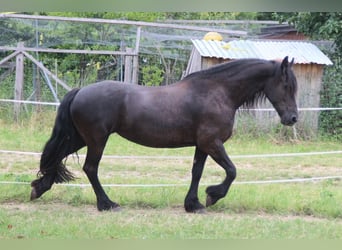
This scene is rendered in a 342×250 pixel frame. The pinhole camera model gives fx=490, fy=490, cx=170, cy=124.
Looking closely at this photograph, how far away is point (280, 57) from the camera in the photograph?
35.2ft

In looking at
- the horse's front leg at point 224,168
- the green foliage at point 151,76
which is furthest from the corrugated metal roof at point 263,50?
the horse's front leg at point 224,168

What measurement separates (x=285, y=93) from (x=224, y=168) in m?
0.98

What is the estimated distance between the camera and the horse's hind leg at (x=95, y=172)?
5078mm

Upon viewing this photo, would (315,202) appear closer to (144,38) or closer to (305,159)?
(305,159)

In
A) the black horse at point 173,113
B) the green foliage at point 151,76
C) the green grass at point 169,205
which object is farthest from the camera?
the green foliage at point 151,76

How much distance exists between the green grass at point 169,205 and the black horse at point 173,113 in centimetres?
33

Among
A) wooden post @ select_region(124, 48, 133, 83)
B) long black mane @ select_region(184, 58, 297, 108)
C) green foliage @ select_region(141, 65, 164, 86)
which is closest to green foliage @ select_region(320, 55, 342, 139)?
green foliage @ select_region(141, 65, 164, 86)

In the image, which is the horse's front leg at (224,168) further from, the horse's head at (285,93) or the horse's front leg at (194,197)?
the horse's head at (285,93)

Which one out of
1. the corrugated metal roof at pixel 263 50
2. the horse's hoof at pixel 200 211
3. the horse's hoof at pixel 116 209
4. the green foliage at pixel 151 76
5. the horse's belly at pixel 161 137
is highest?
the corrugated metal roof at pixel 263 50

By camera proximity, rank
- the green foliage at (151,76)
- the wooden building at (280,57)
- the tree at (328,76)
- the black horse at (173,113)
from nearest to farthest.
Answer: the black horse at (173,113) < the tree at (328,76) < the wooden building at (280,57) < the green foliage at (151,76)

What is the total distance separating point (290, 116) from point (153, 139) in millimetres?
1422

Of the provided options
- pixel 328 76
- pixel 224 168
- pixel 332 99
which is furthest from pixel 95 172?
pixel 328 76

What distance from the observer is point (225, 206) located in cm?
535

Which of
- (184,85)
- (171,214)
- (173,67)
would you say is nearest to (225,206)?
(171,214)
